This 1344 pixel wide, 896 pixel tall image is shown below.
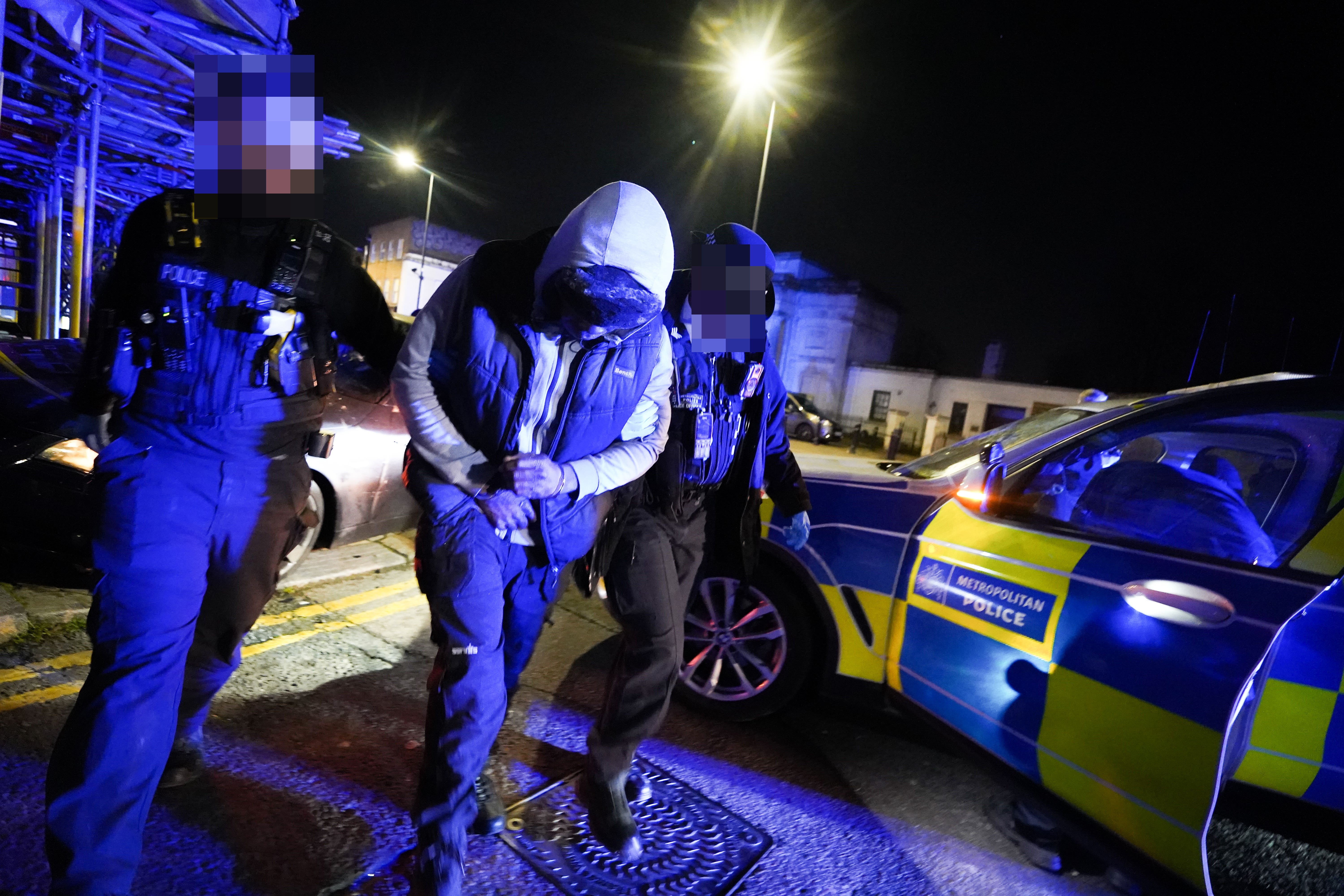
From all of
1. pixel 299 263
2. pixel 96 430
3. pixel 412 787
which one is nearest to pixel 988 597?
pixel 412 787

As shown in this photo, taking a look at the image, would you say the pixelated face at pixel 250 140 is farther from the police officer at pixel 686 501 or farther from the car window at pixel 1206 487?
the car window at pixel 1206 487

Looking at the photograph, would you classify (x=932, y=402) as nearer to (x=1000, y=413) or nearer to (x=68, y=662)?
(x=1000, y=413)

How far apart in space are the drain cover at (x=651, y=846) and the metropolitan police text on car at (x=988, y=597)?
3.25ft

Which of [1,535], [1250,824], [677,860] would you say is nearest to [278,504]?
[677,860]

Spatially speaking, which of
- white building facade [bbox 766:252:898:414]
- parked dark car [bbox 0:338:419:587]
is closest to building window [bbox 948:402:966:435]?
white building facade [bbox 766:252:898:414]

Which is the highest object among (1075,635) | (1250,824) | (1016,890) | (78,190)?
(78,190)

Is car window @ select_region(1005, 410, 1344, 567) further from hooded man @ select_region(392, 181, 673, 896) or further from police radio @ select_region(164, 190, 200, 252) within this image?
police radio @ select_region(164, 190, 200, 252)

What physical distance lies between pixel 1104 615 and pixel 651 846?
4.86 ft

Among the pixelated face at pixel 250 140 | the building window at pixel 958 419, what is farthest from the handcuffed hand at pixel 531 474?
the building window at pixel 958 419

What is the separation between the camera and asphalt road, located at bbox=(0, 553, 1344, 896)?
5.87 feet

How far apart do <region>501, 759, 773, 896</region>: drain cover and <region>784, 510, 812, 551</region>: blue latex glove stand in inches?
37.3

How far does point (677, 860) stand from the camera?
79.3 inches

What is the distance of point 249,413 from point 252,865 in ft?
3.80

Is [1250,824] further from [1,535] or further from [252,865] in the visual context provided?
[1,535]
